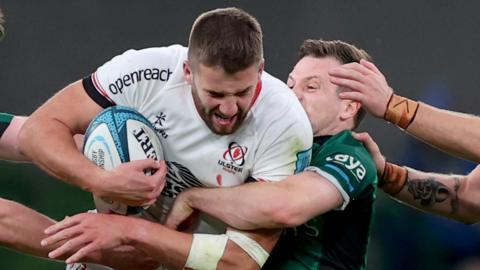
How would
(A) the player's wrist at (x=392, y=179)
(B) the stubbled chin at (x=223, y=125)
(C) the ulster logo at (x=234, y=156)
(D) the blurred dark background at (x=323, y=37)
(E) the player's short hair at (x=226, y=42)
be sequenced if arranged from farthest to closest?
(D) the blurred dark background at (x=323, y=37) → (A) the player's wrist at (x=392, y=179) → (C) the ulster logo at (x=234, y=156) → (B) the stubbled chin at (x=223, y=125) → (E) the player's short hair at (x=226, y=42)

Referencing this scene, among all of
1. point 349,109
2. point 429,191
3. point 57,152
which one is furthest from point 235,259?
point 429,191

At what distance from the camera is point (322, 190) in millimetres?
3439

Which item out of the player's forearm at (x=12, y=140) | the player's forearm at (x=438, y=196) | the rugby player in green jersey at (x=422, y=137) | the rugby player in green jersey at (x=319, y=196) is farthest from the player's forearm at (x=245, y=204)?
the player's forearm at (x=12, y=140)

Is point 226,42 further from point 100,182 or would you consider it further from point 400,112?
point 400,112

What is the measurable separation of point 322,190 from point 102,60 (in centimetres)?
264

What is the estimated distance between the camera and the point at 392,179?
4.15 meters

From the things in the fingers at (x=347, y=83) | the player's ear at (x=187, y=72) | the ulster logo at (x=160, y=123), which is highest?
the player's ear at (x=187, y=72)

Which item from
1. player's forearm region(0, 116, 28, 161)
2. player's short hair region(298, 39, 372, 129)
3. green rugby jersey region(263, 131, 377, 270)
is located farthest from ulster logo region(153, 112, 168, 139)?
player's forearm region(0, 116, 28, 161)

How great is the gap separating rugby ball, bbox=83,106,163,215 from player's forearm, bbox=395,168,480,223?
3.98ft

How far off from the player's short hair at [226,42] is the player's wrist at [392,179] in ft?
3.29

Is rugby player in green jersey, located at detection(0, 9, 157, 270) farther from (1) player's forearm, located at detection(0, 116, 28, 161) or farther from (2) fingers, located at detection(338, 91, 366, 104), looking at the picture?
(2) fingers, located at detection(338, 91, 366, 104)

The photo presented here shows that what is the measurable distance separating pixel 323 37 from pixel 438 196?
5.69 ft

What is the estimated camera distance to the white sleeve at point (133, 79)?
3.51 m

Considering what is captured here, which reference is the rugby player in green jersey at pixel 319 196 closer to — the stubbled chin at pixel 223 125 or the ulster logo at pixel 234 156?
the ulster logo at pixel 234 156
